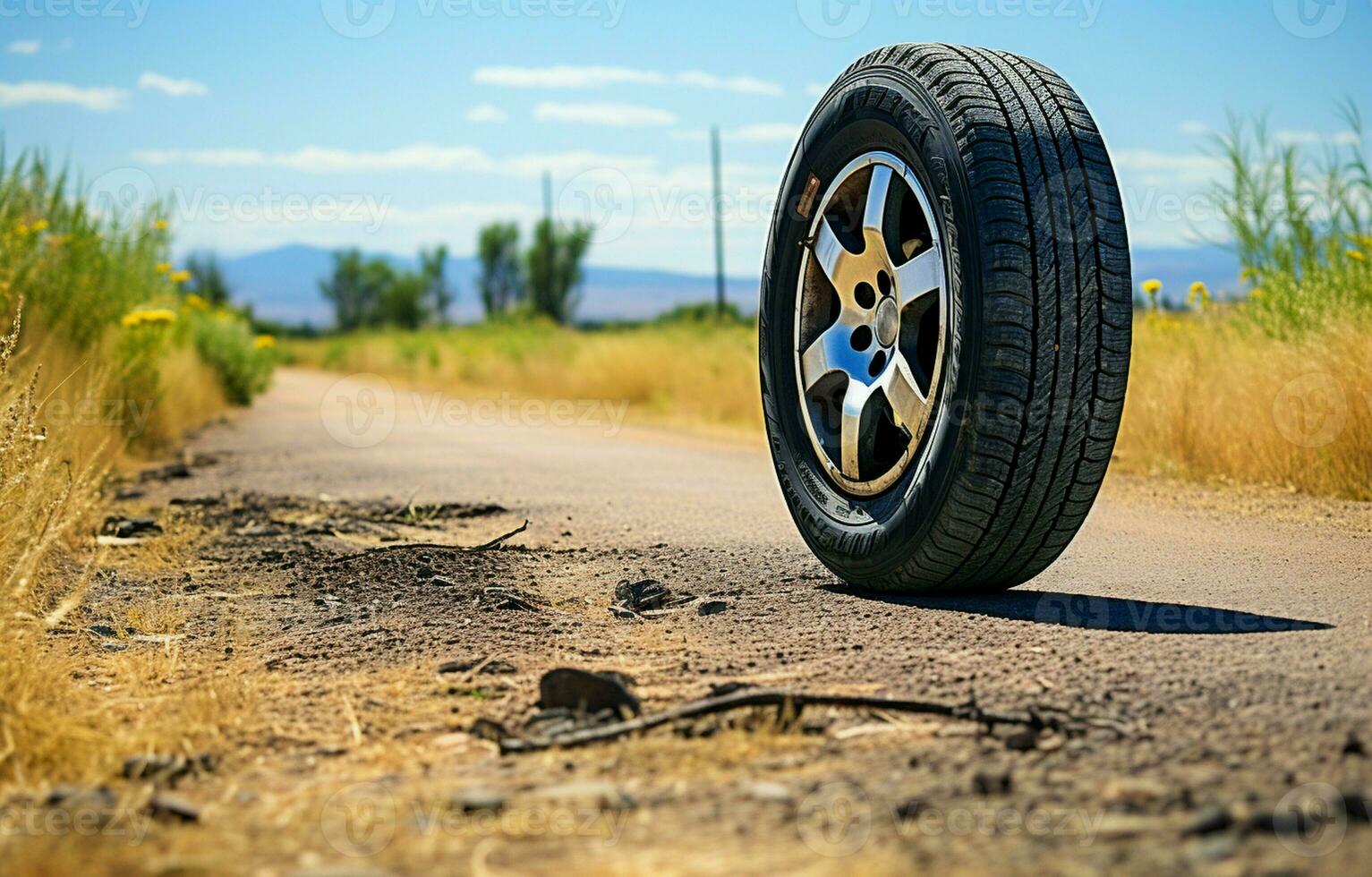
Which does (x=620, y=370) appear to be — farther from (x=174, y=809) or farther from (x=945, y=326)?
(x=174, y=809)

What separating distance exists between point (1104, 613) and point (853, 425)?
1030 mm

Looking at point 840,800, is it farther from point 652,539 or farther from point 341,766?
point 652,539

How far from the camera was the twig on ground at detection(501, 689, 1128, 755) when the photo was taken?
8.93 ft

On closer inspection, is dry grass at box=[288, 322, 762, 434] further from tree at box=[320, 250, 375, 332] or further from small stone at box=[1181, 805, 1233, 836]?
tree at box=[320, 250, 375, 332]

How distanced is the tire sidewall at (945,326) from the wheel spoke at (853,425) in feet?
0.37

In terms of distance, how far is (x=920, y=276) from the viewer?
4.15 meters

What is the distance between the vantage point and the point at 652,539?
226 inches

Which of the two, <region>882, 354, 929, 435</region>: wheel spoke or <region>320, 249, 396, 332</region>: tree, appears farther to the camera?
<region>320, 249, 396, 332</region>: tree

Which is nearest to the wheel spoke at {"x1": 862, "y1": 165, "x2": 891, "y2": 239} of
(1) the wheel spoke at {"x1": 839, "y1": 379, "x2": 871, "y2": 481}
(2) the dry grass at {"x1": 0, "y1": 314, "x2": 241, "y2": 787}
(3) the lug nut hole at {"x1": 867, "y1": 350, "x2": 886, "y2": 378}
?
(3) the lug nut hole at {"x1": 867, "y1": 350, "x2": 886, "y2": 378}

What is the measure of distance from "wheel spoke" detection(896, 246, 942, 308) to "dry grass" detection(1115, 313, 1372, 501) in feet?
11.7

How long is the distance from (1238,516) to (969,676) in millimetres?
3582

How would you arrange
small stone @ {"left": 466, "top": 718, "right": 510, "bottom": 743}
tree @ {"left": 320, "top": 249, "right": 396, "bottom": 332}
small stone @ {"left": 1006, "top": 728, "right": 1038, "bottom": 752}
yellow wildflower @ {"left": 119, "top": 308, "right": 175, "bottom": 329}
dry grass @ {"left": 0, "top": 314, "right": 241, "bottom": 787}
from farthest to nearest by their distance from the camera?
tree @ {"left": 320, "top": 249, "right": 396, "bottom": 332} < yellow wildflower @ {"left": 119, "top": 308, "right": 175, "bottom": 329} < small stone @ {"left": 466, "top": 718, "right": 510, "bottom": 743} < dry grass @ {"left": 0, "top": 314, "right": 241, "bottom": 787} < small stone @ {"left": 1006, "top": 728, "right": 1038, "bottom": 752}

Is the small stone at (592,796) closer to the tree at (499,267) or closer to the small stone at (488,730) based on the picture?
the small stone at (488,730)

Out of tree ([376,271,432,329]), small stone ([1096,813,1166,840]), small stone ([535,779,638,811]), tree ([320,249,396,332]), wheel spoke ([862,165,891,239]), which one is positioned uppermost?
tree ([320,249,396,332])
